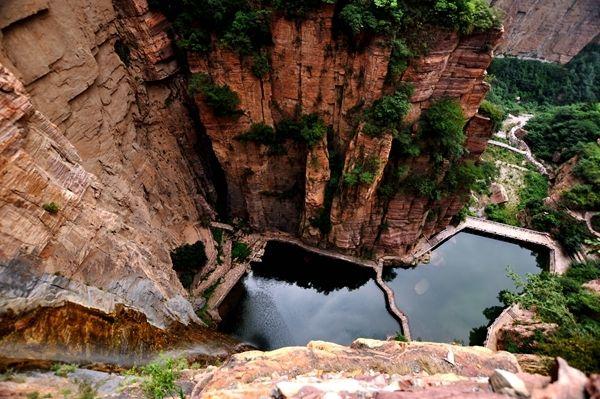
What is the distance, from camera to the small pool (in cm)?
2455

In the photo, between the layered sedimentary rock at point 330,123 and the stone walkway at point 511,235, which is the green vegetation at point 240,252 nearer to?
the layered sedimentary rock at point 330,123

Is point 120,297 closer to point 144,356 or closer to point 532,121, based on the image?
point 144,356

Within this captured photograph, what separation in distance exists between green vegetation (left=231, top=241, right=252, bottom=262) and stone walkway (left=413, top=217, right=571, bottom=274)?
13731 mm

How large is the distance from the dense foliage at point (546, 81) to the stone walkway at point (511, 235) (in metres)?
23.8

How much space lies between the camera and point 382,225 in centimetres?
2658

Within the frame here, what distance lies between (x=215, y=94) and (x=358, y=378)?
1816cm

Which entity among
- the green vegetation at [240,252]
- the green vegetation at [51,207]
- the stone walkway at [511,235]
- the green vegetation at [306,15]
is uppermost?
the green vegetation at [306,15]

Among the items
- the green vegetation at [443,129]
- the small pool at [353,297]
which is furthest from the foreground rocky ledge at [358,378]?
the green vegetation at [443,129]

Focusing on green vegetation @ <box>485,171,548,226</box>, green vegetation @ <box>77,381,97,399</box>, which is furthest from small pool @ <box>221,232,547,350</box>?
green vegetation @ <box>77,381,97,399</box>

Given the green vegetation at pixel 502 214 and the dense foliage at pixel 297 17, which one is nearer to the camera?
the dense foliage at pixel 297 17

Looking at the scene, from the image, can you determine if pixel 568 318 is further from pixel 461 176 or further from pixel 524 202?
pixel 524 202

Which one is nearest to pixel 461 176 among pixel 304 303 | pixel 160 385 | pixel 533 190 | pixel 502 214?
pixel 502 214

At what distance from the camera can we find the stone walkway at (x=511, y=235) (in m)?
29.5

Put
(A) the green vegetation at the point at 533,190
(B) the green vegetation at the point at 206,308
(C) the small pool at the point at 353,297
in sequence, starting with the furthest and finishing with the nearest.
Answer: (A) the green vegetation at the point at 533,190, (C) the small pool at the point at 353,297, (B) the green vegetation at the point at 206,308
